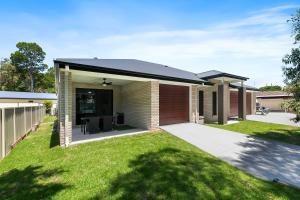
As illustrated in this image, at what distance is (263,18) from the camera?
33.5 ft

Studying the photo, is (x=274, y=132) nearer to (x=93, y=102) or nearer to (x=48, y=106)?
(x=93, y=102)

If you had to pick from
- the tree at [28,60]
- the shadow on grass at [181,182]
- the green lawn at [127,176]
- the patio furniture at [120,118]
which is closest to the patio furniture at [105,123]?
the patio furniture at [120,118]

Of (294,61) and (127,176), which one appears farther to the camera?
(294,61)

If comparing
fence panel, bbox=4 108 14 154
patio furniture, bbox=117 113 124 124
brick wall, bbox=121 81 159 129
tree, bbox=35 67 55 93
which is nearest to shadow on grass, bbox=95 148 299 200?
brick wall, bbox=121 81 159 129

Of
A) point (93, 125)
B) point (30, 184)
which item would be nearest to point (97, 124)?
point (93, 125)

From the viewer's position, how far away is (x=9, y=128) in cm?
778

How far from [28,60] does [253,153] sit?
70.6 meters

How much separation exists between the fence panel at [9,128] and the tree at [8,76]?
5858 cm

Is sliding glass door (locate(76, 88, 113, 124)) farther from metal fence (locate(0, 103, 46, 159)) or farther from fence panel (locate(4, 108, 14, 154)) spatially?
fence panel (locate(4, 108, 14, 154))

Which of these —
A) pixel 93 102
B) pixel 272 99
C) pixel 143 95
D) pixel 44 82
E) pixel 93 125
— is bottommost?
pixel 93 125

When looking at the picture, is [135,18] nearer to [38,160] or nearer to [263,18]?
[263,18]

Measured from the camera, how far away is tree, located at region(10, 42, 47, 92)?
2254 inches

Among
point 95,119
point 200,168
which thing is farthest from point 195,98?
point 200,168

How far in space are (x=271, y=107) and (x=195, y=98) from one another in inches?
1173
